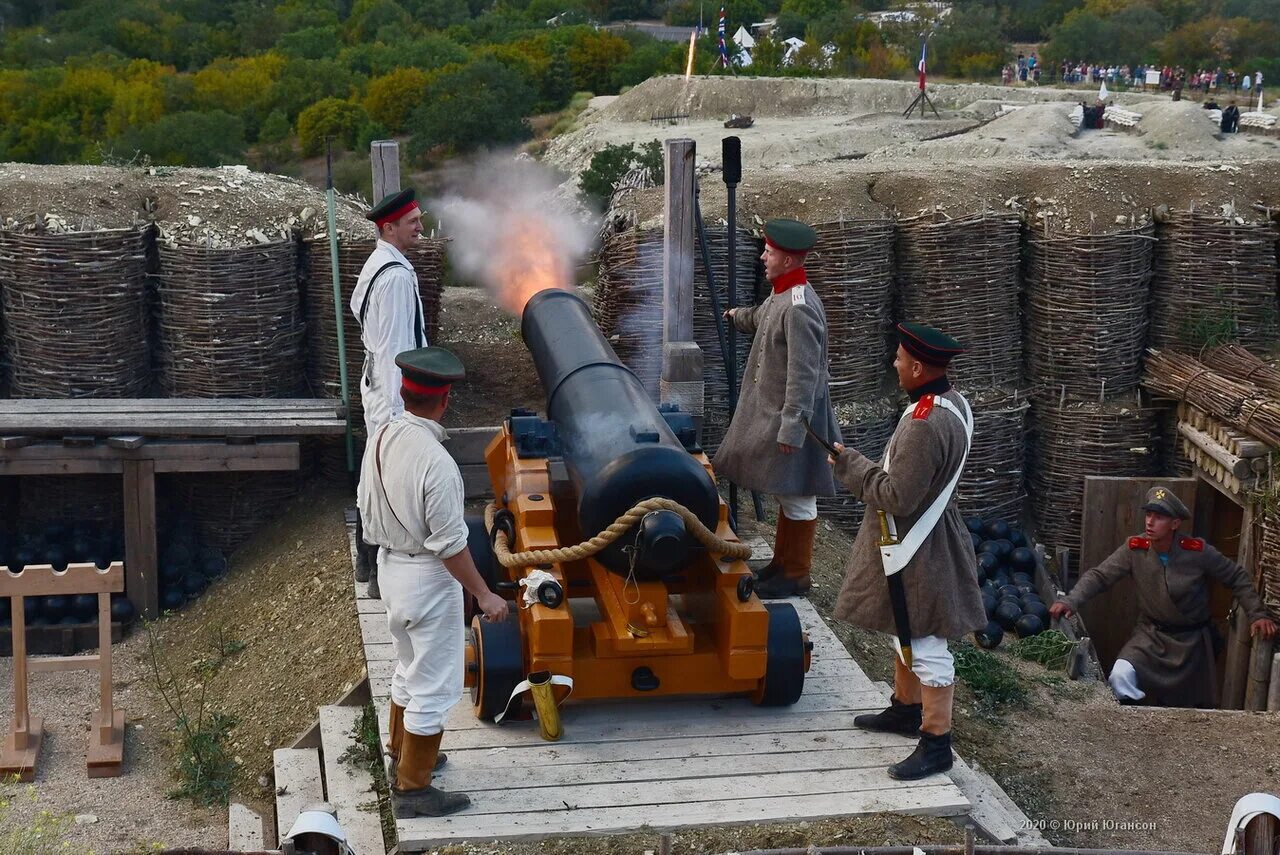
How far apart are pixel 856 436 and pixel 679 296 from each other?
3.00m

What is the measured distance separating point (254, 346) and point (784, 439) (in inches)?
167

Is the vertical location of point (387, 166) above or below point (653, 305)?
above

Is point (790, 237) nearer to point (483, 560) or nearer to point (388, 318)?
point (388, 318)

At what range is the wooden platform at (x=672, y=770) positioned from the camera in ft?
18.4

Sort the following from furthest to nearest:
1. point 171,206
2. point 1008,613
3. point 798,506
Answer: point 171,206 → point 1008,613 → point 798,506

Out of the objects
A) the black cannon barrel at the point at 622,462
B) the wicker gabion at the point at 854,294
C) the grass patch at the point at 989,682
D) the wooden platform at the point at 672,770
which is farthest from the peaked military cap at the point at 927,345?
the wicker gabion at the point at 854,294

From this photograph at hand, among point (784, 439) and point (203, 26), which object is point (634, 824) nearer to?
point (784, 439)

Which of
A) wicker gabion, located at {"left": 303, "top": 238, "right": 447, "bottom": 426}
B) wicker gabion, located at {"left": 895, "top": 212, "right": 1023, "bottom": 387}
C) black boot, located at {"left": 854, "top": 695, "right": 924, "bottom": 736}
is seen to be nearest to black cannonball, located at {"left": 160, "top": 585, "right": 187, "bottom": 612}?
wicker gabion, located at {"left": 303, "top": 238, "right": 447, "bottom": 426}

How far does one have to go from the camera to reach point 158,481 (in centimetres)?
1002

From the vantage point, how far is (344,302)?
32.1ft

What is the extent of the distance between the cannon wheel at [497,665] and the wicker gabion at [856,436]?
514 centimetres

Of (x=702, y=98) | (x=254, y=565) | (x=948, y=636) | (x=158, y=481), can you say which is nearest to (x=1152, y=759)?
(x=948, y=636)

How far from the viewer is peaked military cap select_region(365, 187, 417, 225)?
6.82 metres

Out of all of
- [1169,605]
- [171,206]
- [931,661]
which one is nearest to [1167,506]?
[1169,605]
